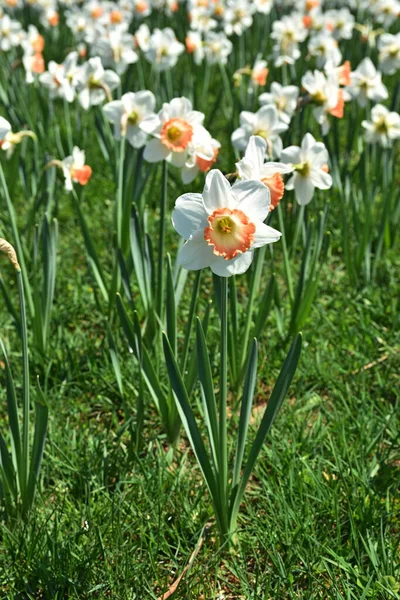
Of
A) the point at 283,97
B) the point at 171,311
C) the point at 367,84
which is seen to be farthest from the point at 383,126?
the point at 171,311

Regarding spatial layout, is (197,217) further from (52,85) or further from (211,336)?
(52,85)

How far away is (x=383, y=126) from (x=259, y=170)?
1.69m

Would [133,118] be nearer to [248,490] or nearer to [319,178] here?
[319,178]

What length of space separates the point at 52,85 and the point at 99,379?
1.54 meters

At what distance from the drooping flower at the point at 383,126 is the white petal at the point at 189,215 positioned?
189cm

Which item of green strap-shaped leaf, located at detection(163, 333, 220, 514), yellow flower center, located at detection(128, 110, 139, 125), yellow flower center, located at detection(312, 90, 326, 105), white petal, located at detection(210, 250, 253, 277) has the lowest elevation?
green strap-shaped leaf, located at detection(163, 333, 220, 514)

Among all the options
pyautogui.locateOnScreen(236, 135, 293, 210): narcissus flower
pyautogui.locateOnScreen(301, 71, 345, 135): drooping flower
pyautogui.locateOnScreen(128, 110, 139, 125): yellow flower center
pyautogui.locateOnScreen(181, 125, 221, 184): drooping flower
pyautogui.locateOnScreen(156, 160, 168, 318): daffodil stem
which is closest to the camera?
pyautogui.locateOnScreen(236, 135, 293, 210): narcissus flower

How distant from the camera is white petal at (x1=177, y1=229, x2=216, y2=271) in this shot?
142cm

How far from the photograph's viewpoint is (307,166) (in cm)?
216

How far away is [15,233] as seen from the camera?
7.74ft

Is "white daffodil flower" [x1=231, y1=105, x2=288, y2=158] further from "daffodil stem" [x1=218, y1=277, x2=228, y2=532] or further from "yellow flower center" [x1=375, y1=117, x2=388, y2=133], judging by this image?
"daffodil stem" [x1=218, y1=277, x2=228, y2=532]

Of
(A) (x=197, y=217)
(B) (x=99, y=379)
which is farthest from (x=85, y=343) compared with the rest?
(A) (x=197, y=217)

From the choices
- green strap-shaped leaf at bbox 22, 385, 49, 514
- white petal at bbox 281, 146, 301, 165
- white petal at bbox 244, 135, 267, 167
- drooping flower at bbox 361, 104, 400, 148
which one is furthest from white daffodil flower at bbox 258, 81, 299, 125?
green strap-shaped leaf at bbox 22, 385, 49, 514

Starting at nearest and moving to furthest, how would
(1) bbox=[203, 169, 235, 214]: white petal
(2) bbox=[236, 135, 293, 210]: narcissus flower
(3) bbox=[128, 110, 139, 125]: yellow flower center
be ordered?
(1) bbox=[203, 169, 235, 214]: white petal < (2) bbox=[236, 135, 293, 210]: narcissus flower < (3) bbox=[128, 110, 139, 125]: yellow flower center
